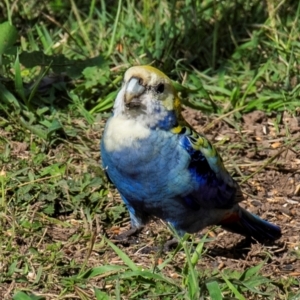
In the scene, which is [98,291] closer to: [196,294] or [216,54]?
[196,294]

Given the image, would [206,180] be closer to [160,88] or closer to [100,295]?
[160,88]

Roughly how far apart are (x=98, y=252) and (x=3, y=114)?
1.37 m

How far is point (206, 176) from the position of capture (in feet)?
13.1

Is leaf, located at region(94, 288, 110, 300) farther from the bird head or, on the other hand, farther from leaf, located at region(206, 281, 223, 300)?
the bird head

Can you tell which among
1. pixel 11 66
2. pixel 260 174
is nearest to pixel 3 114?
pixel 11 66

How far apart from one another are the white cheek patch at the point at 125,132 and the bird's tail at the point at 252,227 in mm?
801

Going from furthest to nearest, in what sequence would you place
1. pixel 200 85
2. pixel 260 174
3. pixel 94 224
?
pixel 200 85
pixel 260 174
pixel 94 224

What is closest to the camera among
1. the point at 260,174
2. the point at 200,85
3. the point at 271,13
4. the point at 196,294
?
the point at 196,294

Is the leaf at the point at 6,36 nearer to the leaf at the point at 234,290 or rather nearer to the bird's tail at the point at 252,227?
the bird's tail at the point at 252,227

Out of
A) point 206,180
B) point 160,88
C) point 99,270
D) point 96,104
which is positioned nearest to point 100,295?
point 99,270

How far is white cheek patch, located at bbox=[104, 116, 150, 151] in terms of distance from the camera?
3.76m

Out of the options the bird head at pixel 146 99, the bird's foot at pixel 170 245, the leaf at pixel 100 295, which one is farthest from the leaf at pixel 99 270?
the bird head at pixel 146 99

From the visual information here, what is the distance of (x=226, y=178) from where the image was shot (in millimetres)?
4199

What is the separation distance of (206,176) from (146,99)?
491 millimetres
